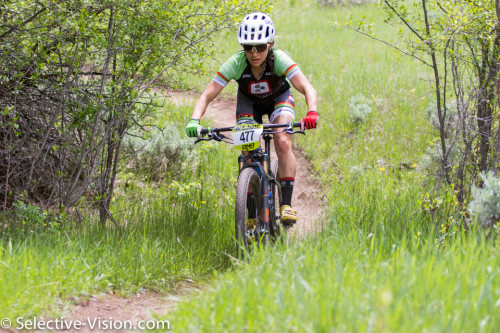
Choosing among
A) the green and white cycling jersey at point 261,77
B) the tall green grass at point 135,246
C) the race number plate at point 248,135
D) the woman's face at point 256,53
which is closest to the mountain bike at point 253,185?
the race number plate at point 248,135

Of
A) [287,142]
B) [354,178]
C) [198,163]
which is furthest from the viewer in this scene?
[198,163]

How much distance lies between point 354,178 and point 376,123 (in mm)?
1948

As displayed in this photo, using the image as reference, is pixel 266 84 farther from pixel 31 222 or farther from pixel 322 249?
pixel 31 222

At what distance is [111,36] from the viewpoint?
5.00 m

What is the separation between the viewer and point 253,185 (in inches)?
179

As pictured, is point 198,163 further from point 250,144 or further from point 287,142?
point 250,144

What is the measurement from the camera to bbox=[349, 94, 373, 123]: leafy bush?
8.29 metres

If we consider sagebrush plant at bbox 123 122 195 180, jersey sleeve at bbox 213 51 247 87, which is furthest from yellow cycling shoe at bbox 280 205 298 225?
sagebrush plant at bbox 123 122 195 180

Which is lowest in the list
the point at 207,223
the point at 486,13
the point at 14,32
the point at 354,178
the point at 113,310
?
the point at 113,310

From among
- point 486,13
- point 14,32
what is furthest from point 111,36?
point 486,13

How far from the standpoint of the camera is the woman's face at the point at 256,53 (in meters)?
4.78

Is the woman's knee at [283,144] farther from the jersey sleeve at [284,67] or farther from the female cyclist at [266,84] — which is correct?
the jersey sleeve at [284,67]

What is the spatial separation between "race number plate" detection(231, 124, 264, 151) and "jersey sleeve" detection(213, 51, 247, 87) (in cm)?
82

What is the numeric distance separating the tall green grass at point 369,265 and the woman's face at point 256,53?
1637 millimetres
